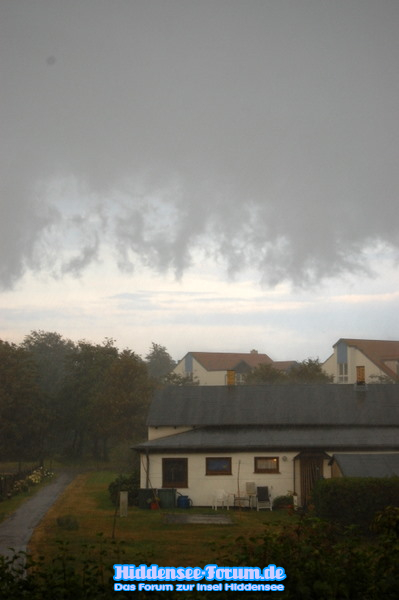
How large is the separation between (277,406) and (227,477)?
237 inches

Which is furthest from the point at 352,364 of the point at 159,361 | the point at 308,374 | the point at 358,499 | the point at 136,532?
the point at 159,361

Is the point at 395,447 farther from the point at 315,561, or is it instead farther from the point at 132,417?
the point at 132,417

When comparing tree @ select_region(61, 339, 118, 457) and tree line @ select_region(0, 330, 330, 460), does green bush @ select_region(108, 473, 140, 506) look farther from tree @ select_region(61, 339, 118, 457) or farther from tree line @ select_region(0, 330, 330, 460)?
tree @ select_region(61, 339, 118, 457)

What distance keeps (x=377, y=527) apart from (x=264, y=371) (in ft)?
193

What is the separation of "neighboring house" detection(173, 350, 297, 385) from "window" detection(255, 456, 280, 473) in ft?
221

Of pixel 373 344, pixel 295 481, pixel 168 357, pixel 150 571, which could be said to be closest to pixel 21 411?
pixel 295 481

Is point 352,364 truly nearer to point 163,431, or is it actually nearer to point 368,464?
point 163,431

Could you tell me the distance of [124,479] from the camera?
32062mm

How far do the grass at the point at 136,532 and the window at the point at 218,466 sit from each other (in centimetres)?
184

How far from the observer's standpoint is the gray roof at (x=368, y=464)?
27.0m

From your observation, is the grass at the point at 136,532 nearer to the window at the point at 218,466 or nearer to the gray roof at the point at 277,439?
the window at the point at 218,466

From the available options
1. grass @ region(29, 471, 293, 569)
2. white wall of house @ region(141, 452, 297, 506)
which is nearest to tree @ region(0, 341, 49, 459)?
grass @ region(29, 471, 293, 569)

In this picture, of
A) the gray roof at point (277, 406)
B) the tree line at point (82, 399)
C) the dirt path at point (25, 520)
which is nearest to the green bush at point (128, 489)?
the dirt path at point (25, 520)

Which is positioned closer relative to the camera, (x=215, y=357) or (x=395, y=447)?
(x=395, y=447)
